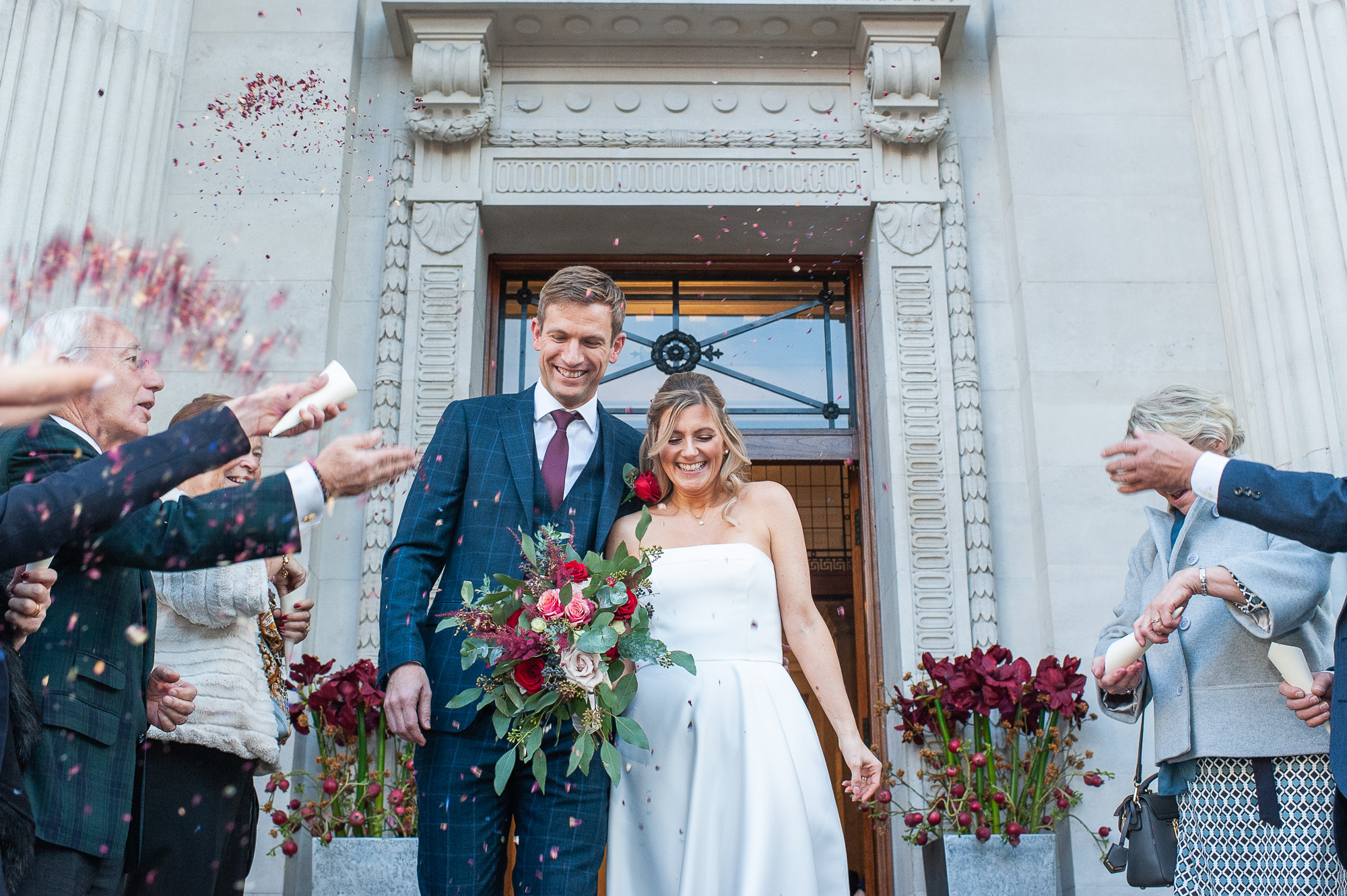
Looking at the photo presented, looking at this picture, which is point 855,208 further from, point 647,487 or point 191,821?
point 191,821

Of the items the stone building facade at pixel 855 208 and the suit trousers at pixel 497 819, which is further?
the stone building facade at pixel 855 208

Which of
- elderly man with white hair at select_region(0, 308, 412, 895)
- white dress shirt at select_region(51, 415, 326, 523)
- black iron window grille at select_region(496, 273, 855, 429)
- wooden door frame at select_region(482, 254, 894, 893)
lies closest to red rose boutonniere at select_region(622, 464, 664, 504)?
elderly man with white hair at select_region(0, 308, 412, 895)

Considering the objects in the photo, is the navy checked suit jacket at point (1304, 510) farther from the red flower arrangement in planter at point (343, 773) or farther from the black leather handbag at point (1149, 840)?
the red flower arrangement in planter at point (343, 773)

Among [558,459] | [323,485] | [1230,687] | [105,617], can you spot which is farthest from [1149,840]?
[105,617]

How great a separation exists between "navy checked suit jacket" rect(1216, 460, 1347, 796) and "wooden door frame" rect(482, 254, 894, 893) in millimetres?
3092

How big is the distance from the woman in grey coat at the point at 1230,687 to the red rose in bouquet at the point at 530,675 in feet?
5.19

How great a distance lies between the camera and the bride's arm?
3197 mm

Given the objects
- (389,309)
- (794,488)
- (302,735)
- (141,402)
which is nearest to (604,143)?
(389,309)

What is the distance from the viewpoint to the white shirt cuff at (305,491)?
243cm

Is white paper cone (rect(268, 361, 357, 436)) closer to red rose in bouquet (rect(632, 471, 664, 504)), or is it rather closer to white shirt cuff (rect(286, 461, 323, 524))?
white shirt cuff (rect(286, 461, 323, 524))

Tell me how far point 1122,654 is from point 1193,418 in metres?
0.69

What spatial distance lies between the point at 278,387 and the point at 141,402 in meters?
0.57

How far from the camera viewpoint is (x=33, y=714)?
225cm

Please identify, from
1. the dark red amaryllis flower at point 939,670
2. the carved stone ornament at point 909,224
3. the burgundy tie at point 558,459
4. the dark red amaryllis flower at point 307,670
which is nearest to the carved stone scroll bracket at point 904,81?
the carved stone ornament at point 909,224
